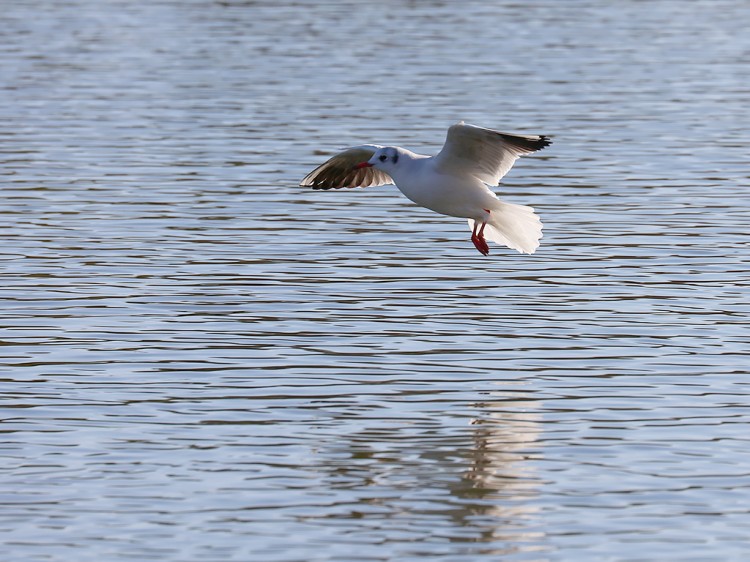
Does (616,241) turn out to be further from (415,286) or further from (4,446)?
(4,446)

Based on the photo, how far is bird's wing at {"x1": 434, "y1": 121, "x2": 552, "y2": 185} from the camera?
1341 cm

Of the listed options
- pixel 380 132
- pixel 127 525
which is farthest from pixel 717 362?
pixel 380 132

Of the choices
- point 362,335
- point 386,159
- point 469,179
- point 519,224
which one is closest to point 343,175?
point 386,159

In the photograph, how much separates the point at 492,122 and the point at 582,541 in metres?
16.2

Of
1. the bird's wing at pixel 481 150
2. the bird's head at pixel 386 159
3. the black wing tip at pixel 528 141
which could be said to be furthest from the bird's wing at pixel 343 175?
the black wing tip at pixel 528 141

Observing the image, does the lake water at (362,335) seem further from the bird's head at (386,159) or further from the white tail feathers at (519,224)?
the bird's head at (386,159)

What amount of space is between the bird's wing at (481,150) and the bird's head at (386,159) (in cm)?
44

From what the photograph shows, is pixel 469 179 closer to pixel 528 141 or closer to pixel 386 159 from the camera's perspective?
pixel 386 159

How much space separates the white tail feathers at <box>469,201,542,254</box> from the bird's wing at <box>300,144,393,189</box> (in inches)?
55.4

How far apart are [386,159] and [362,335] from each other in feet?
6.68

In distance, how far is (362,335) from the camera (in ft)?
43.1

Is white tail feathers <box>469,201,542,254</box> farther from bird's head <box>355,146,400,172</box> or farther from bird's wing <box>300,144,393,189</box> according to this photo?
bird's wing <box>300,144,393,189</box>

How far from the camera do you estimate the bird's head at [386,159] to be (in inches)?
570

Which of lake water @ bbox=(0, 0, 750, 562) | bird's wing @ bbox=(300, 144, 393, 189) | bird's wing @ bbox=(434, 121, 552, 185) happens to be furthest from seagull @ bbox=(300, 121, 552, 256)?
lake water @ bbox=(0, 0, 750, 562)
